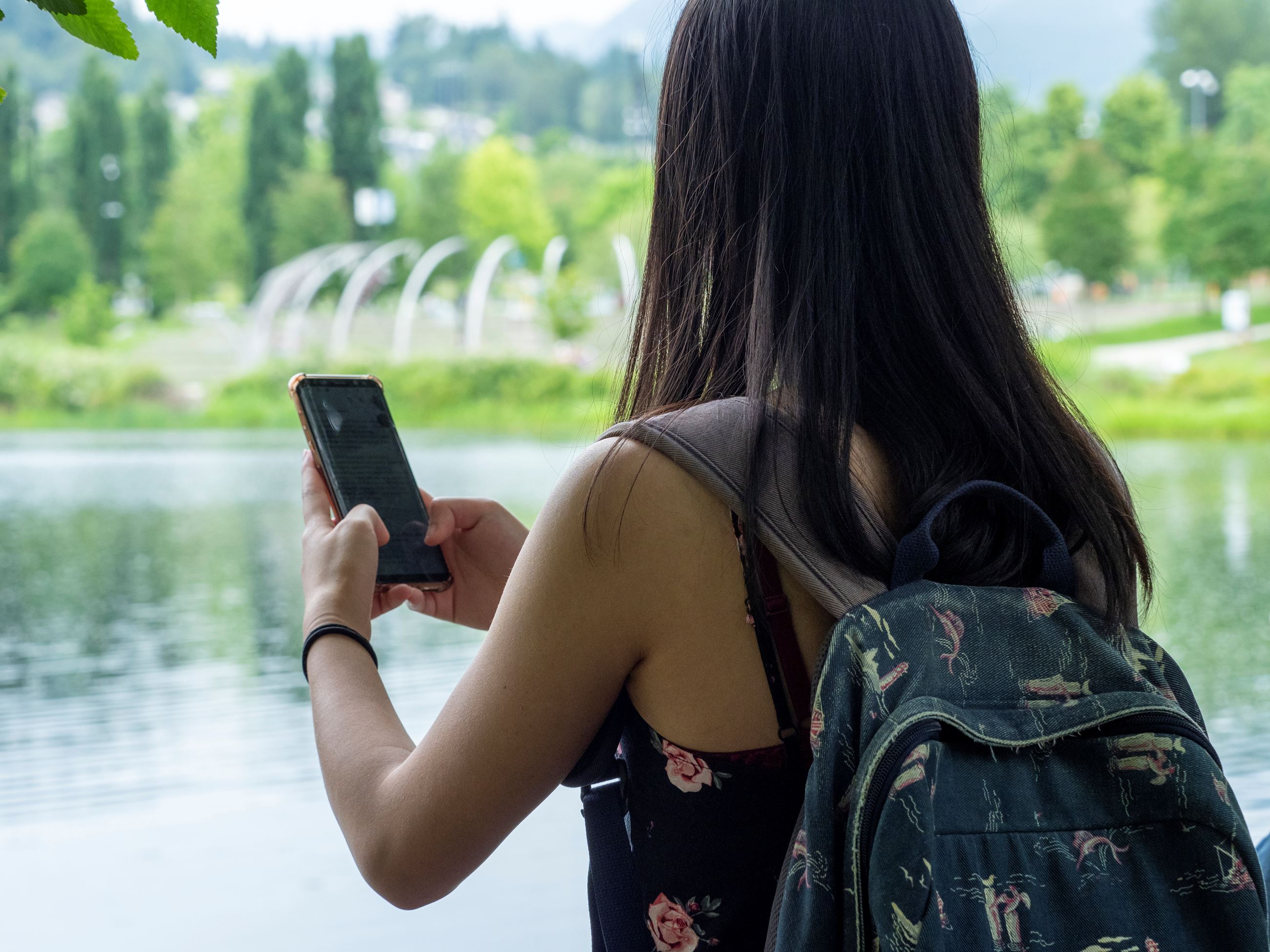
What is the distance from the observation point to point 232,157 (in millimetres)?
14266

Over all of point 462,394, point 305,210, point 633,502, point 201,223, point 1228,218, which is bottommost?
point 462,394

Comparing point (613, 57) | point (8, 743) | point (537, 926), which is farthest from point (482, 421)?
point (537, 926)

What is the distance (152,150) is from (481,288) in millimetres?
3990

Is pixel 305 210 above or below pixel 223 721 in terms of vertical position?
above

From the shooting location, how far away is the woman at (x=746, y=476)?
549mm

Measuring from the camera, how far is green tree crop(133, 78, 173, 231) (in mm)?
13453

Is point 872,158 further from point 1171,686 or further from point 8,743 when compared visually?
point 8,743

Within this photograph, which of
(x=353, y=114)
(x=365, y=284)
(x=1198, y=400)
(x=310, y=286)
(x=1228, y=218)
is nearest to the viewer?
(x=1198, y=400)

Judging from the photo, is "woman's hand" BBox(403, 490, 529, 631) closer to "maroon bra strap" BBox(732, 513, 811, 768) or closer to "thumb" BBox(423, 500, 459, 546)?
"thumb" BBox(423, 500, 459, 546)

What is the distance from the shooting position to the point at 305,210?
14.2m

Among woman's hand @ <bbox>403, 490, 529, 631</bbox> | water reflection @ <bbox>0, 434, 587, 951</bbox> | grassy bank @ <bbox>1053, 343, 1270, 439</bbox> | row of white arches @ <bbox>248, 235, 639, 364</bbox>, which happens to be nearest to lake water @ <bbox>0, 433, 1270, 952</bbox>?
water reflection @ <bbox>0, 434, 587, 951</bbox>

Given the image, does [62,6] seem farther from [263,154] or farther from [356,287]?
[356,287]

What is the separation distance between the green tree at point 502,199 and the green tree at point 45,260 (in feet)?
15.8

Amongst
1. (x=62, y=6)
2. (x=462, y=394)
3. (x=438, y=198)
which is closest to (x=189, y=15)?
(x=62, y=6)
